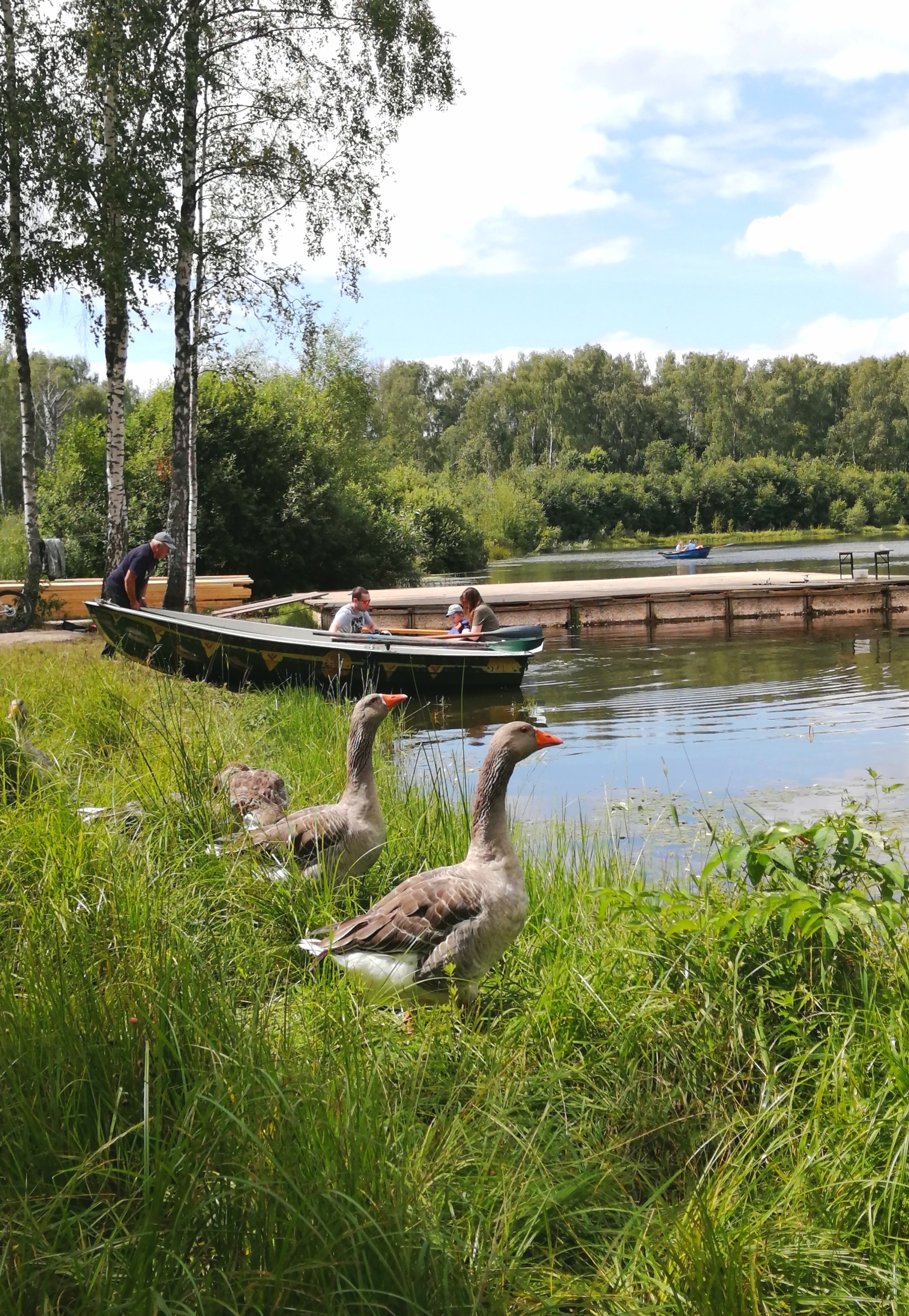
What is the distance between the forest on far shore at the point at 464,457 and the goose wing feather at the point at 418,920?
55.0 ft

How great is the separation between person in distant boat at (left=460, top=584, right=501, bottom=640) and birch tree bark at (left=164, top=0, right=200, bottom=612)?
4.68 m

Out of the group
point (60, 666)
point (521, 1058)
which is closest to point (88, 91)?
point (60, 666)

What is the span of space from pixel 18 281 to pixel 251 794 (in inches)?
555

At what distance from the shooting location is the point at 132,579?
46.8ft

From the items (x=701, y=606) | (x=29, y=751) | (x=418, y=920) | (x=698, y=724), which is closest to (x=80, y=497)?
(x=701, y=606)

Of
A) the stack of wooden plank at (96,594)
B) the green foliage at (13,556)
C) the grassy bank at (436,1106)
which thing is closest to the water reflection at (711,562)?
the stack of wooden plank at (96,594)

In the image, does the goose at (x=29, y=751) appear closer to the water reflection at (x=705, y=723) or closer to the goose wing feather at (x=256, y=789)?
the goose wing feather at (x=256, y=789)

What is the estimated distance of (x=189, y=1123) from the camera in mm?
2391

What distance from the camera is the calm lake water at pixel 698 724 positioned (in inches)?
392

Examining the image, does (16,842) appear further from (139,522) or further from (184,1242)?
(139,522)

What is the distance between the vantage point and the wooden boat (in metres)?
14.1

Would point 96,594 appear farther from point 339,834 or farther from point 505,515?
point 505,515

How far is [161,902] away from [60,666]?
8.10 metres

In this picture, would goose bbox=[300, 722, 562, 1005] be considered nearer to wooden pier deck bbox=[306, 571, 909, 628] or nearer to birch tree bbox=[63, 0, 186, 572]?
birch tree bbox=[63, 0, 186, 572]
